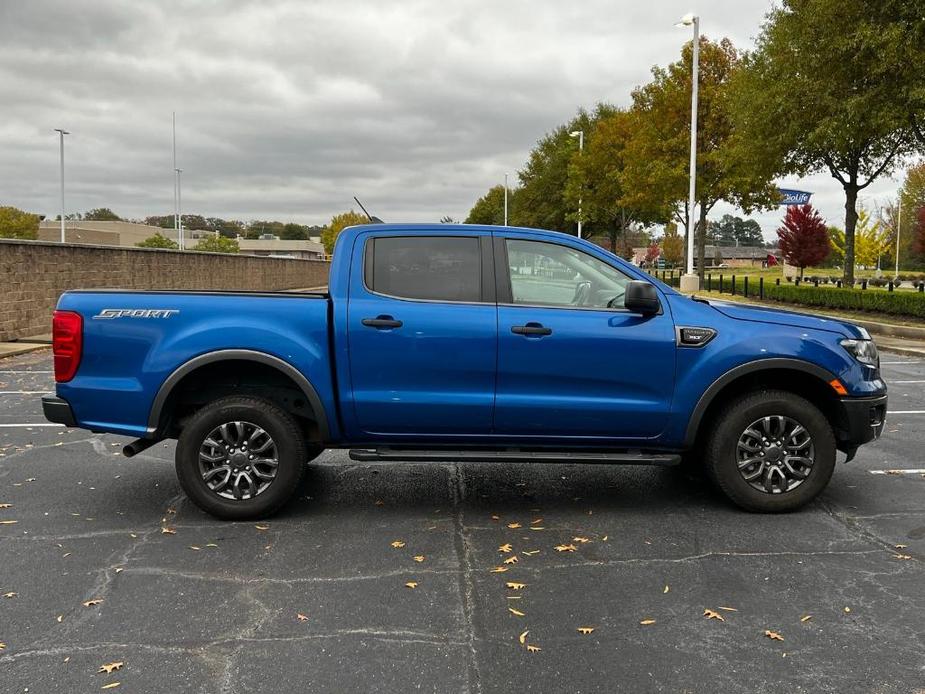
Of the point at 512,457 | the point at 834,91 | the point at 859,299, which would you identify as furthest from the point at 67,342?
the point at 859,299

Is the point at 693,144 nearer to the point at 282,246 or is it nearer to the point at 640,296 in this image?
the point at 640,296

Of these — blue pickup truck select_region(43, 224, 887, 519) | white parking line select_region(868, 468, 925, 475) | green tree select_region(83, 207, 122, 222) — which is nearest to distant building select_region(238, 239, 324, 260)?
green tree select_region(83, 207, 122, 222)

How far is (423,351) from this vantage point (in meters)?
4.79

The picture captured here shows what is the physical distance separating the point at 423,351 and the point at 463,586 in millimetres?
1499

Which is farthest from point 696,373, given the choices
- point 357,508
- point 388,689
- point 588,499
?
point 388,689

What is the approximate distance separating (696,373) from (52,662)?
3792 mm

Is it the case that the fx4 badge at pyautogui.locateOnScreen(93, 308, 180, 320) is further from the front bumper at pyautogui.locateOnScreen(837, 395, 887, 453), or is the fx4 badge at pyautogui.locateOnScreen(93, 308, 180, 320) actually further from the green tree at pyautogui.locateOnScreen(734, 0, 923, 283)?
the green tree at pyautogui.locateOnScreen(734, 0, 923, 283)

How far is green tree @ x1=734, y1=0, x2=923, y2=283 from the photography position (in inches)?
717

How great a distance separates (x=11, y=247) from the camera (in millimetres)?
15398

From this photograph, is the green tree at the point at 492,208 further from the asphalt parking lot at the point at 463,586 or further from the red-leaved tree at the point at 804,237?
the asphalt parking lot at the point at 463,586

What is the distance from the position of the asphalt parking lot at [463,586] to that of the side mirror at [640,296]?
4.69ft

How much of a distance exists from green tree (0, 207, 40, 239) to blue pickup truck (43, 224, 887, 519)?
3759 inches

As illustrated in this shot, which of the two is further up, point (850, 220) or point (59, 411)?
point (850, 220)

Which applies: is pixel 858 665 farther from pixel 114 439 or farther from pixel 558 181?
pixel 558 181
